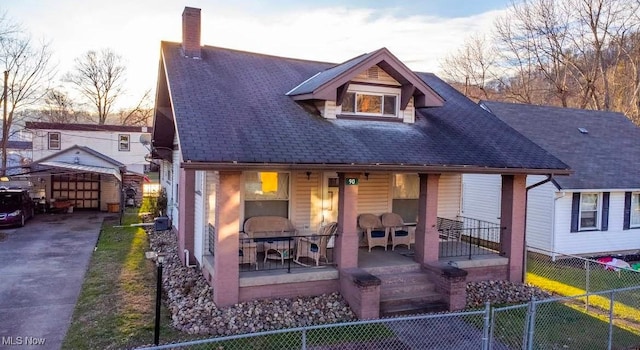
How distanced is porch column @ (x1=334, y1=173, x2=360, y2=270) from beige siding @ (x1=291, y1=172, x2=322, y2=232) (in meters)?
1.86

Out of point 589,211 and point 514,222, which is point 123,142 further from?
point 589,211

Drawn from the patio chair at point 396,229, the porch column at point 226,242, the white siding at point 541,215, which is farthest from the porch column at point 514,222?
the porch column at point 226,242

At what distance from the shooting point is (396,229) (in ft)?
39.8

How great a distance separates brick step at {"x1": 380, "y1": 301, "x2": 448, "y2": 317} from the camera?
9023mm

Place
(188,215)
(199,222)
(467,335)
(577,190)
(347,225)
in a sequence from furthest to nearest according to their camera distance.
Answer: (577,190), (188,215), (199,222), (347,225), (467,335)

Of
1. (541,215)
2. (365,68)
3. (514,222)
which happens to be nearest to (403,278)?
(514,222)

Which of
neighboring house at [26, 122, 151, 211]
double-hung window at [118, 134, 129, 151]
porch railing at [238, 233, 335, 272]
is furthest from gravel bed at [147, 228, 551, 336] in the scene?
double-hung window at [118, 134, 129, 151]

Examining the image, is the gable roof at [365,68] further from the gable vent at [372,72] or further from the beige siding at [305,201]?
the beige siding at [305,201]

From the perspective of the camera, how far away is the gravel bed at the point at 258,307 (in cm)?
808

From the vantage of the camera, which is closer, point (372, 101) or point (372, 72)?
point (372, 72)

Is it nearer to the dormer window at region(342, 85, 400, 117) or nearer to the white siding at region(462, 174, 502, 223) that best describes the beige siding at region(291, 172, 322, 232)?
the dormer window at region(342, 85, 400, 117)

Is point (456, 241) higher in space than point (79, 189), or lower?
lower

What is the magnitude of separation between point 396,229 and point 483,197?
7.20 metres

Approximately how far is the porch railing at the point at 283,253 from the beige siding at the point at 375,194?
2085mm
